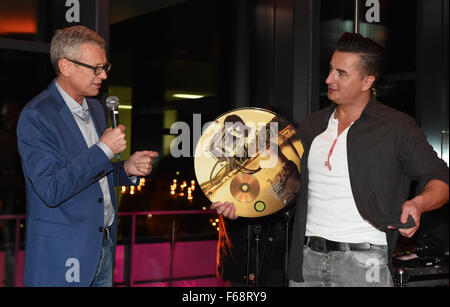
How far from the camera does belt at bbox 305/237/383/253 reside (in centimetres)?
194

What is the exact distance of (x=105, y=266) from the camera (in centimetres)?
213

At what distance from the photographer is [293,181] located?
2.23 metres

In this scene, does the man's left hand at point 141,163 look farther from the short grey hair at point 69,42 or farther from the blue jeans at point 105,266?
the short grey hair at point 69,42

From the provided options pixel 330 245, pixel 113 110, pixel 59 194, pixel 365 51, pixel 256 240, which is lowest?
pixel 256 240

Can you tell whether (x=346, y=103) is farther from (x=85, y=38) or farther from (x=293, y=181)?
(x=85, y=38)

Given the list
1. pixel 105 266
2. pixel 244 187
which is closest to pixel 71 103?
pixel 105 266

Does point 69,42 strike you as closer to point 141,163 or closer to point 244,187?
point 141,163

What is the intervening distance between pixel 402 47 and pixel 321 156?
2.02 meters

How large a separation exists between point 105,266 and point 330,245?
88 cm

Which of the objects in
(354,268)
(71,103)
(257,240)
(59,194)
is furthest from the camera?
(257,240)

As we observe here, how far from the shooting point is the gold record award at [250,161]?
2.19 meters

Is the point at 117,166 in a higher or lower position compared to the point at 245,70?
lower

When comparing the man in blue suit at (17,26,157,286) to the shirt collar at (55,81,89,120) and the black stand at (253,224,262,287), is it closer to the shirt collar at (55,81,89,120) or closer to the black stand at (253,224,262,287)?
the shirt collar at (55,81,89,120)

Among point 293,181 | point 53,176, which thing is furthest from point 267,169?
point 53,176
